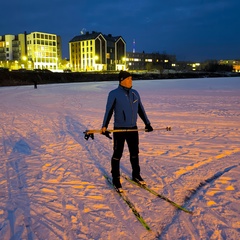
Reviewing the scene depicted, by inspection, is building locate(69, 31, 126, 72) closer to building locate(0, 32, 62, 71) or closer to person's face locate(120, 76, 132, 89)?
building locate(0, 32, 62, 71)

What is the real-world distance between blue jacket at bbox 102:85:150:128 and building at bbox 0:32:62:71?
89.5 metres

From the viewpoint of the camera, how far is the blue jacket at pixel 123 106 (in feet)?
14.9

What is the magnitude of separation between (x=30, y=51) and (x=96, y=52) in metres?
21.4

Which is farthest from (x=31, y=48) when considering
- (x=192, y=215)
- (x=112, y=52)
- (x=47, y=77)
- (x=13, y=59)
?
(x=192, y=215)

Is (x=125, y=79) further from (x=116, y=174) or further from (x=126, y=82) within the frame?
(x=116, y=174)

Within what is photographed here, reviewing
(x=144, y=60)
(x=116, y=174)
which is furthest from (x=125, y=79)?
(x=144, y=60)

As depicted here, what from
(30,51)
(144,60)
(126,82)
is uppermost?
(30,51)

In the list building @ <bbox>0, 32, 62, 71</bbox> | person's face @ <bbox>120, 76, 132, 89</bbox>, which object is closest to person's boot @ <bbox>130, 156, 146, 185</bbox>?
person's face @ <bbox>120, 76, 132, 89</bbox>

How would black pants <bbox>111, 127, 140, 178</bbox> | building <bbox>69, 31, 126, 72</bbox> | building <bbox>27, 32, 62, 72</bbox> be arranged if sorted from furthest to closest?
building <bbox>27, 32, 62, 72</bbox> → building <bbox>69, 31, 126, 72</bbox> → black pants <bbox>111, 127, 140, 178</bbox>

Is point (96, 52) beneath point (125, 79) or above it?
above

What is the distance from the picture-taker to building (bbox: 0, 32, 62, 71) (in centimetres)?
8981

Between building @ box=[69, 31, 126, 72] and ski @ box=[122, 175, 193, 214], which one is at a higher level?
building @ box=[69, 31, 126, 72]

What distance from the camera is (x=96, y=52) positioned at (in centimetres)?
8600

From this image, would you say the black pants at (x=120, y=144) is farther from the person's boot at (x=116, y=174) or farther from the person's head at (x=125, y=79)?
the person's head at (x=125, y=79)
